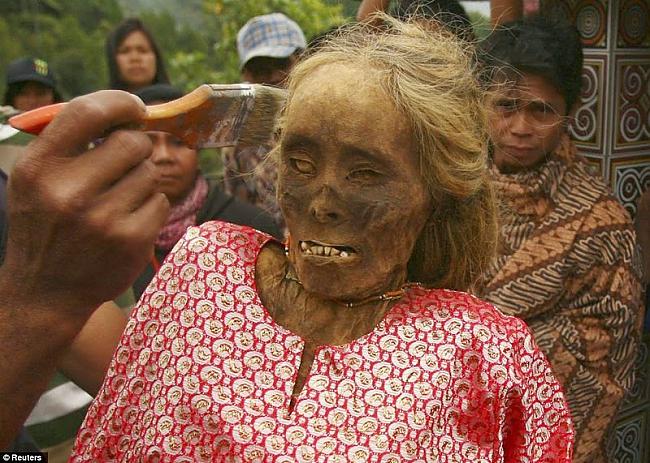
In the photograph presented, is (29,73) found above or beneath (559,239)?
above

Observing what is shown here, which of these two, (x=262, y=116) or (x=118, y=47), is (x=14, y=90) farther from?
(x=262, y=116)

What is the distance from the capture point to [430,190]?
1674 mm

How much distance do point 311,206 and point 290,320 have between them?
0.22 m

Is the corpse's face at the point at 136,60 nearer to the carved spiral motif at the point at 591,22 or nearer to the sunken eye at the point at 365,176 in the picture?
the carved spiral motif at the point at 591,22

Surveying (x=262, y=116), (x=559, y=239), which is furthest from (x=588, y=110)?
(x=262, y=116)

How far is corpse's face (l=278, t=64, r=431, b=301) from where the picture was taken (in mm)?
1569

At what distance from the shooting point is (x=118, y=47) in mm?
4852

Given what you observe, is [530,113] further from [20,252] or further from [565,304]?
[20,252]

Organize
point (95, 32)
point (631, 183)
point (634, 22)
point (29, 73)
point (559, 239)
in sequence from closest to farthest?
point (559, 239), point (634, 22), point (631, 183), point (29, 73), point (95, 32)

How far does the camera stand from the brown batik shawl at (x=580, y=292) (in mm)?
2648

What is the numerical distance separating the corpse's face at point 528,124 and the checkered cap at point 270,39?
1562 millimetres

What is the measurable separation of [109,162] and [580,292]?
190 cm

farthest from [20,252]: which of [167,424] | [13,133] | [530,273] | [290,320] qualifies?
[530,273]

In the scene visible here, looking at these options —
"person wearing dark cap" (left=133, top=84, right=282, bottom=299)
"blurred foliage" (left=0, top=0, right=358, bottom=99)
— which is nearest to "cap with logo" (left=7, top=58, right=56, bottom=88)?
"person wearing dark cap" (left=133, top=84, right=282, bottom=299)
